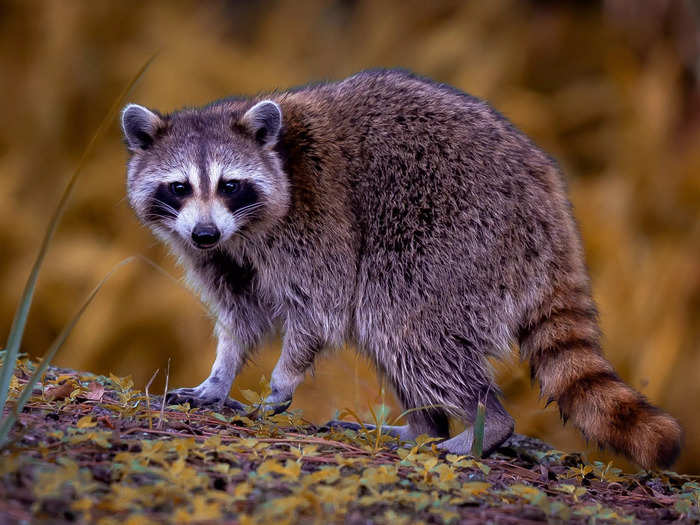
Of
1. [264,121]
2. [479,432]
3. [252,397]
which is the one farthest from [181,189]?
[479,432]

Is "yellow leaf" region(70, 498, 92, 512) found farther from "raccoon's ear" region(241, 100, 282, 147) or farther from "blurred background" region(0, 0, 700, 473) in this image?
"blurred background" region(0, 0, 700, 473)

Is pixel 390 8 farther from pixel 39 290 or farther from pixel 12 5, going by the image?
pixel 39 290

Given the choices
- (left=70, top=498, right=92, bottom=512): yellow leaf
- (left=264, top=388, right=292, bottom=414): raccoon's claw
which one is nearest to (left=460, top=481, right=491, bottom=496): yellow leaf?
(left=70, top=498, right=92, bottom=512): yellow leaf

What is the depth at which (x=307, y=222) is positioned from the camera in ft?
14.8

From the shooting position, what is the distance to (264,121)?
15.0 ft

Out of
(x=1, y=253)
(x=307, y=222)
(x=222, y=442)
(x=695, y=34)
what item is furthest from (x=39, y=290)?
(x=695, y=34)

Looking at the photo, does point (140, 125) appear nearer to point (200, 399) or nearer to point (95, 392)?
point (200, 399)

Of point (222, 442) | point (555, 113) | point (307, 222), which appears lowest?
point (222, 442)

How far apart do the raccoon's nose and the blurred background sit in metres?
2.45

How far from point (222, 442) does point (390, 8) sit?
250 inches

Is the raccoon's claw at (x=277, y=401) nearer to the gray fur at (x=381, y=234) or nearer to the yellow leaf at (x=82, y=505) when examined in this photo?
the gray fur at (x=381, y=234)

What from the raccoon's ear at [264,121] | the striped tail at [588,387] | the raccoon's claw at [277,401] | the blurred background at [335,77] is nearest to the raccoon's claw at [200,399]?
the raccoon's claw at [277,401]

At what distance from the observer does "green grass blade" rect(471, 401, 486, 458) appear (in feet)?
12.5

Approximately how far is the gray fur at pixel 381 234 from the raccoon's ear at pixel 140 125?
60 millimetres
